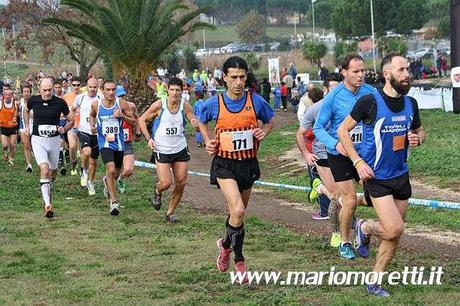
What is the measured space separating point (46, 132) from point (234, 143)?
530 cm

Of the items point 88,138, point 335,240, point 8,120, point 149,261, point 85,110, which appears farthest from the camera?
point 8,120

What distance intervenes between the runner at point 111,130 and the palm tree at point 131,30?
15.1 meters

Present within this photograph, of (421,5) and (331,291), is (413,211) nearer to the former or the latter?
(331,291)

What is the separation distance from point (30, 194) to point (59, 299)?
8.34 meters

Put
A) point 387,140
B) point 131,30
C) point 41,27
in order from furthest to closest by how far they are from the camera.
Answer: point 41,27, point 131,30, point 387,140

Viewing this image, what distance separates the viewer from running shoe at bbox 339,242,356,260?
30.2 ft

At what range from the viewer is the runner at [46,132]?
12.9 m

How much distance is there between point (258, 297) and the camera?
7.70m

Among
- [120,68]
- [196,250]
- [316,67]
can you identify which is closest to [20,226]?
[196,250]

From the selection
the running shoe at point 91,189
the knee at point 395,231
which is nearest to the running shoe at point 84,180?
the running shoe at point 91,189

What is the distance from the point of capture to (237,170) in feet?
28.0

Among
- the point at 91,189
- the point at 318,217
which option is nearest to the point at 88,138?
the point at 91,189

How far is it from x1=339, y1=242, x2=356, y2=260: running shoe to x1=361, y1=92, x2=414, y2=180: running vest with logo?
1.81 m

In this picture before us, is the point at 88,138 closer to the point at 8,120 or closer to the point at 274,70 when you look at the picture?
the point at 8,120
